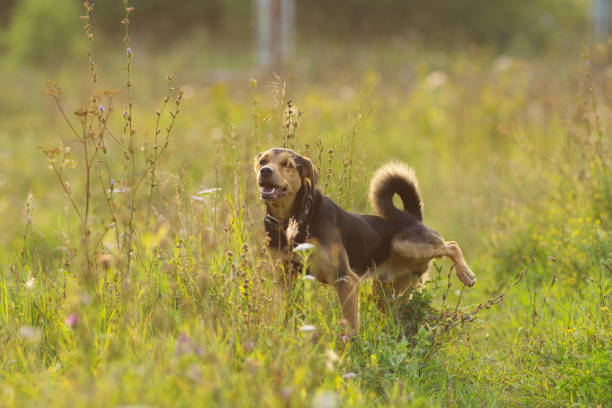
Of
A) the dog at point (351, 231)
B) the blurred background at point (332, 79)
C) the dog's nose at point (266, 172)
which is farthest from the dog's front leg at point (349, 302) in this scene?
the blurred background at point (332, 79)

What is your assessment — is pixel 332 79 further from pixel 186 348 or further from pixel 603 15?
pixel 186 348

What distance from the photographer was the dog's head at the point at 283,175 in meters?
3.63

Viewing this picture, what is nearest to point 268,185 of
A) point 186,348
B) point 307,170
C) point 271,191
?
point 271,191

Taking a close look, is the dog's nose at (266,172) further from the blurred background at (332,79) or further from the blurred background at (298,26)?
the blurred background at (298,26)

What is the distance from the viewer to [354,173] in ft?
14.8

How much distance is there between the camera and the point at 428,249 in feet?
13.5

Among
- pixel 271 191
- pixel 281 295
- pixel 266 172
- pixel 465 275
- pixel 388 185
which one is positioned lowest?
pixel 465 275

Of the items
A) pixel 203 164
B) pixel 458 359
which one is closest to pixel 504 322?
pixel 458 359

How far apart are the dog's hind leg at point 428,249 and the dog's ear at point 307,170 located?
78 cm

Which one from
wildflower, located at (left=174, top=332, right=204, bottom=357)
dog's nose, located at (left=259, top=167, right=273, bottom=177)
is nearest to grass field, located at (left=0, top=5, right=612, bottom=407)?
wildflower, located at (left=174, top=332, right=204, bottom=357)

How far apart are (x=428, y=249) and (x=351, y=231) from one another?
1.79 feet

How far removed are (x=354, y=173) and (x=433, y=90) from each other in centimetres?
690

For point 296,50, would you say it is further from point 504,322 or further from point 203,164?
point 504,322

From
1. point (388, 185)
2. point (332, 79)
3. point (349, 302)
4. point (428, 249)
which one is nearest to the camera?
point (349, 302)
